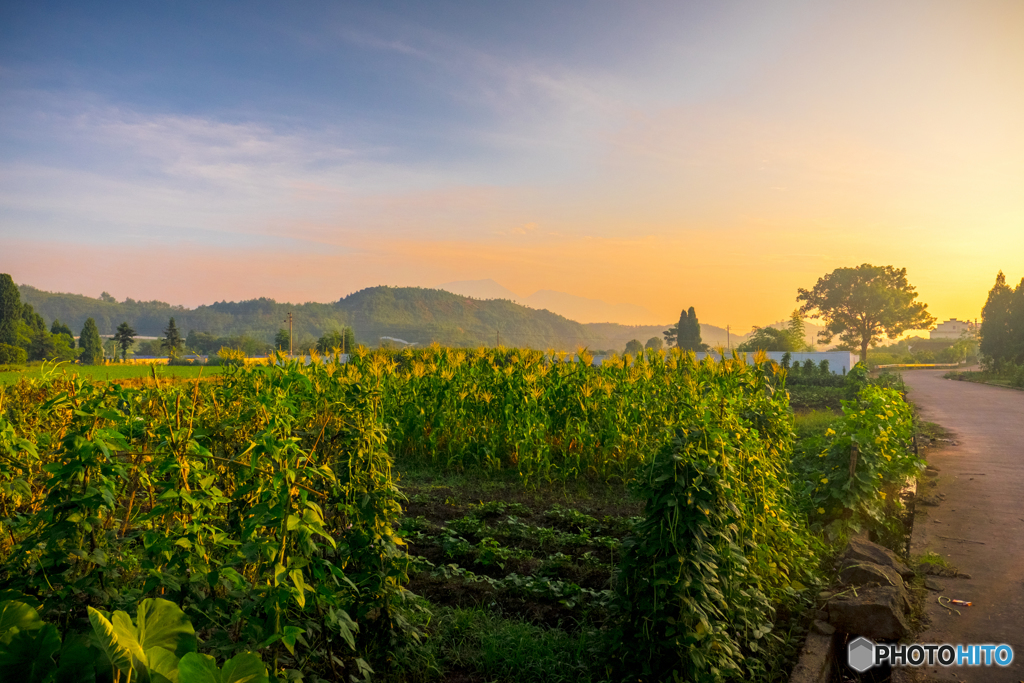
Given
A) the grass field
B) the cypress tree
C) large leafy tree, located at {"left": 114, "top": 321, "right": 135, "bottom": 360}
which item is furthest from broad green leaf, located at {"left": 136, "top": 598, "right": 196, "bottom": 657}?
large leafy tree, located at {"left": 114, "top": 321, "right": 135, "bottom": 360}

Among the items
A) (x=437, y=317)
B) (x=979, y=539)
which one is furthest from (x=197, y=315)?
(x=979, y=539)

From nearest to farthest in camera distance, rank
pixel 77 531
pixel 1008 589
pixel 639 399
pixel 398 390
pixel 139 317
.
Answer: pixel 77 531
pixel 1008 589
pixel 639 399
pixel 398 390
pixel 139 317

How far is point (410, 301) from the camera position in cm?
15975

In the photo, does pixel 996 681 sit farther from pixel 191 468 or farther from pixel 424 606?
pixel 191 468

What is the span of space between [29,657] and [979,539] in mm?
7330

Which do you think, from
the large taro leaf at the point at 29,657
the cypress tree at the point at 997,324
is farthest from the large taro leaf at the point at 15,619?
the cypress tree at the point at 997,324

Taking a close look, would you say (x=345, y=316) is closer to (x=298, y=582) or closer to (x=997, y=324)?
(x=997, y=324)

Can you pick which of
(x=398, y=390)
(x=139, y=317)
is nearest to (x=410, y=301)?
(x=139, y=317)

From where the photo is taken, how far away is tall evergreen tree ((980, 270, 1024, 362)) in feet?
123

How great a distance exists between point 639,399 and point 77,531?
7.84 m

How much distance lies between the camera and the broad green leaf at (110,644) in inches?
79.9

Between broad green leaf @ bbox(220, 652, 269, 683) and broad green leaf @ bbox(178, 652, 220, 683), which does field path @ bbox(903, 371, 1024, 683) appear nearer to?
broad green leaf @ bbox(220, 652, 269, 683)

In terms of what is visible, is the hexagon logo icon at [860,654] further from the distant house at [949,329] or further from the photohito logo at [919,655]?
the distant house at [949,329]

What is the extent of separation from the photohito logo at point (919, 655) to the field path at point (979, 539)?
0.06 m
